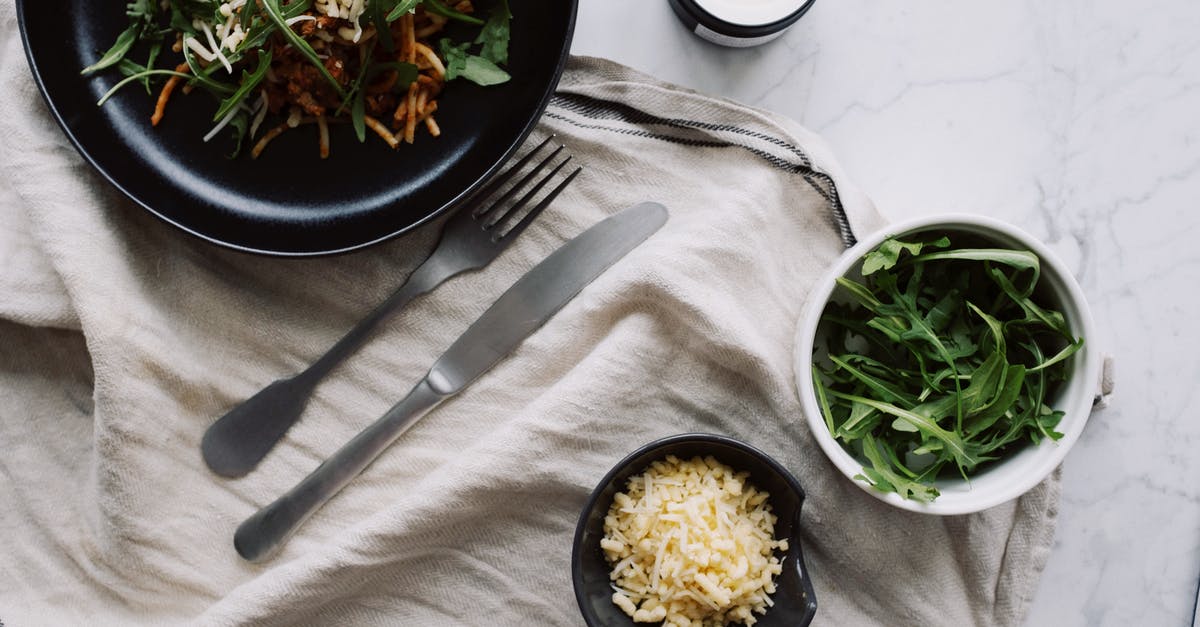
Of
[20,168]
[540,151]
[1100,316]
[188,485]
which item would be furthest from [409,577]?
[1100,316]

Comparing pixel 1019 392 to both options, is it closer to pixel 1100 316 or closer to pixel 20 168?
pixel 1100 316

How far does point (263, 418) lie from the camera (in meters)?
1.25

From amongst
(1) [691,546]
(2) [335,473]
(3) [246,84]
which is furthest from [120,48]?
(1) [691,546]

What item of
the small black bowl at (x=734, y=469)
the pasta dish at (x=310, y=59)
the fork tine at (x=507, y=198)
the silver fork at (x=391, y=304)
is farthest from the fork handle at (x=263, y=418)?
the small black bowl at (x=734, y=469)

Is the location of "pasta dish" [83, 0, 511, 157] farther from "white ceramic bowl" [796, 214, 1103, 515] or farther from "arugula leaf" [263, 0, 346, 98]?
"white ceramic bowl" [796, 214, 1103, 515]

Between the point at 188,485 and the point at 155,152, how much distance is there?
446 millimetres

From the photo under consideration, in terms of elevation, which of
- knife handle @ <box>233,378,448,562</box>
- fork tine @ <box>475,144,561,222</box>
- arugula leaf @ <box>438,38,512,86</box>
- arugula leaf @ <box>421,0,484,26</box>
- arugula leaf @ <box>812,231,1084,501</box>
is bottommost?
knife handle @ <box>233,378,448,562</box>

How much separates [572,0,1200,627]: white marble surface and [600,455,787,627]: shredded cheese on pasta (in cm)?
43

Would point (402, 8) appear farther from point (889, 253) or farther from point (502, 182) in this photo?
point (889, 253)

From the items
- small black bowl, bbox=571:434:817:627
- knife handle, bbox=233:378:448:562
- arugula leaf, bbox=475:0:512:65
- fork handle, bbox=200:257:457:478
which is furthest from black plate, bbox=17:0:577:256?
small black bowl, bbox=571:434:817:627

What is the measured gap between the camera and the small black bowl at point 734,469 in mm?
1093

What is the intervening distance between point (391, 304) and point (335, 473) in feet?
0.77

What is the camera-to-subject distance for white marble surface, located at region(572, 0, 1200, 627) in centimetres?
126

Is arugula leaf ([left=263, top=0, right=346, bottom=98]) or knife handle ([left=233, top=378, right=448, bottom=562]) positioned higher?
arugula leaf ([left=263, top=0, right=346, bottom=98])
